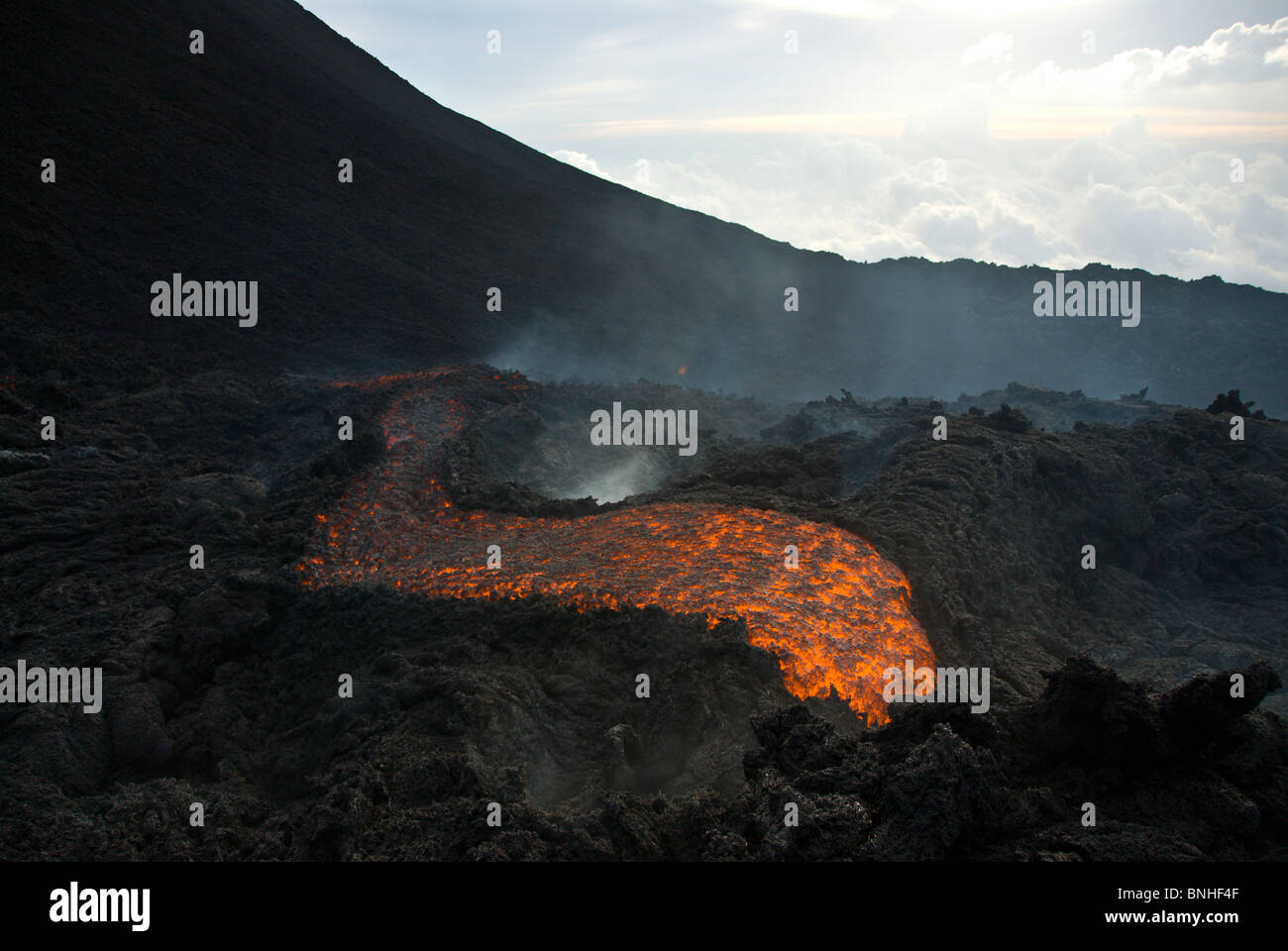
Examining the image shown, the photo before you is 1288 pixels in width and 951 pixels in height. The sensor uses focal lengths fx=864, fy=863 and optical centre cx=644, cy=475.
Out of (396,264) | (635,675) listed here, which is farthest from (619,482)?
(396,264)

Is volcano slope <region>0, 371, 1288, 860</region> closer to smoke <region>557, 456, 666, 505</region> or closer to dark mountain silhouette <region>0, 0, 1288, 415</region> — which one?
smoke <region>557, 456, 666, 505</region>

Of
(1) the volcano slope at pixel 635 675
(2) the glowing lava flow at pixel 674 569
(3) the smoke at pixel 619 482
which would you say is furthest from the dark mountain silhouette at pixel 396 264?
(2) the glowing lava flow at pixel 674 569

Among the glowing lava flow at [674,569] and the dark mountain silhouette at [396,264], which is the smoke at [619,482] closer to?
the glowing lava flow at [674,569]

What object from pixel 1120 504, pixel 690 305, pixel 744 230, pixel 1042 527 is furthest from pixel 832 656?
pixel 744 230

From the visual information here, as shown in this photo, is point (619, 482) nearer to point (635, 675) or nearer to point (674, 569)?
point (674, 569)

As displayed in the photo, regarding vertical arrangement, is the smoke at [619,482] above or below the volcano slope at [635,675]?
above

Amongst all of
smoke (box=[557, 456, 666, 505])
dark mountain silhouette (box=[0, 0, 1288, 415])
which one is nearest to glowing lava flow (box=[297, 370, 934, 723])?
smoke (box=[557, 456, 666, 505])
